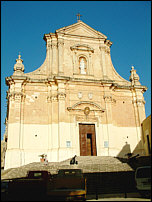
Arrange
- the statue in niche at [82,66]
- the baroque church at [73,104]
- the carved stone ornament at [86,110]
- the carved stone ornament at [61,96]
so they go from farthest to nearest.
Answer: the statue in niche at [82,66]
the carved stone ornament at [86,110]
the carved stone ornament at [61,96]
the baroque church at [73,104]

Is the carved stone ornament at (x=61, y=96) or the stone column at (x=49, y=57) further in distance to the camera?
the stone column at (x=49, y=57)

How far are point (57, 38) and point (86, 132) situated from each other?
10.3 meters

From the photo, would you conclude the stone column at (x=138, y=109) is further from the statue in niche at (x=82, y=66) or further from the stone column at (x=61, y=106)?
the stone column at (x=61, y=106)

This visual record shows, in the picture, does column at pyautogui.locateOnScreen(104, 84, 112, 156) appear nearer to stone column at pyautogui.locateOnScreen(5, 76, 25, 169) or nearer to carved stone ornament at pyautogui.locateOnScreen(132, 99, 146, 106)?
carved stone ornament at pyautogui.locateOnScreen(132, 99, 146, 106)

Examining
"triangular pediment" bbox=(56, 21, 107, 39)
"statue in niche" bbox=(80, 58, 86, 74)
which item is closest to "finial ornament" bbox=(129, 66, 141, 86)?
"triangular pediment" bbox=(56, 21, 107, 39)

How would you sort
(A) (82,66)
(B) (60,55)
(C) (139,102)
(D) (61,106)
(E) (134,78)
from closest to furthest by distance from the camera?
(D) (61,106)
(B) (60,55)
(C) (139,102)
(A) (82,66)
(E) (134,78)

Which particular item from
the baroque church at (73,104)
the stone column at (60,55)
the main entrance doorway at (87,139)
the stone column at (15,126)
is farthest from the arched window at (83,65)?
the stone column at (15,126)

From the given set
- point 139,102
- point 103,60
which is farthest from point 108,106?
point 103,60

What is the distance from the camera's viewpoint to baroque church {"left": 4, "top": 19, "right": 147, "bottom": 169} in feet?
70.3

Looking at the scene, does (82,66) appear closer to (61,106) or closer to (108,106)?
(108,106)

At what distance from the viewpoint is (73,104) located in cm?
2311

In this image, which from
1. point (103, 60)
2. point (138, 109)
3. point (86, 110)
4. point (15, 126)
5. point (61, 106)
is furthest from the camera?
point (103, 60)

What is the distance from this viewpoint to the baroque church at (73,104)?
21.4 metres

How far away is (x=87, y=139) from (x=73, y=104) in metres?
3.60
